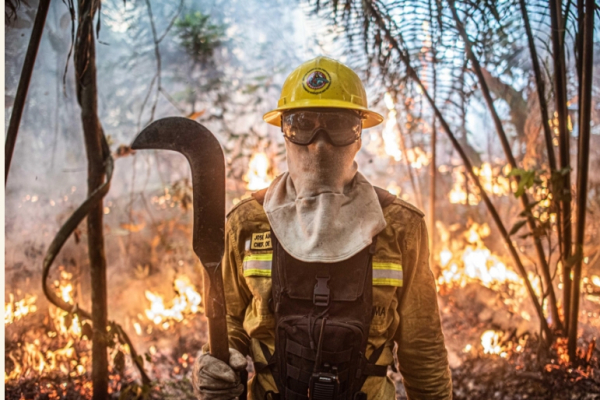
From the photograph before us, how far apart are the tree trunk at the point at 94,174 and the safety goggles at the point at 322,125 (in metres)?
1.42

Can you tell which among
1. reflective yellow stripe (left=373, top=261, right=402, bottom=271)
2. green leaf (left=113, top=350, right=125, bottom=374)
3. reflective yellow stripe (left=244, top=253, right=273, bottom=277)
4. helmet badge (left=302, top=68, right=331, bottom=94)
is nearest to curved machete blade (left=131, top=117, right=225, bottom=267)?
reflective yellow stripe (left=244, top=253, right=273, bottom=277)

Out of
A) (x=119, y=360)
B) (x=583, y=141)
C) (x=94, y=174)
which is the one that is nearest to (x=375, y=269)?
(x=583, y=141)

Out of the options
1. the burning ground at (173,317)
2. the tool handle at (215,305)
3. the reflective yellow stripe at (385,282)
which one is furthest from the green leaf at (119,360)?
the reflective yellow stripe at (385,282)

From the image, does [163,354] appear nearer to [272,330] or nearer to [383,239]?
[272,330]

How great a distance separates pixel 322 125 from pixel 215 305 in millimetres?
858

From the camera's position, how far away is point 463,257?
5422 millimetres

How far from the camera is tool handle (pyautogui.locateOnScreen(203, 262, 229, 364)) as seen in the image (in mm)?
1473

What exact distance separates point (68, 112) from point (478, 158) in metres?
5.39

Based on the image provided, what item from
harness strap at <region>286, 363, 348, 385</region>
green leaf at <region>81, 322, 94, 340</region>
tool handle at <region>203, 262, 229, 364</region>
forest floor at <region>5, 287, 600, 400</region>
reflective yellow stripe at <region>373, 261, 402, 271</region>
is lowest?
forest floor at <region>5, 287, 600, 400</region>

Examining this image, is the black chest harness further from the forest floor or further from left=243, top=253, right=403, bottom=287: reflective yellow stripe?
the forest floor

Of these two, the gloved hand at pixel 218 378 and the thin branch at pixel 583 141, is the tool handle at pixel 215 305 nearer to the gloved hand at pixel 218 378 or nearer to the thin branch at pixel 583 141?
the gloved hand at pixel 218 378

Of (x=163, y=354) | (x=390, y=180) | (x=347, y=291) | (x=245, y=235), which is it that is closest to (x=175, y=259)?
(x=163, y=354)

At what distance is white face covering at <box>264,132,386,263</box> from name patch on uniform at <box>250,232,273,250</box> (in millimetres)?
87

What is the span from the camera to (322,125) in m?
1.70
